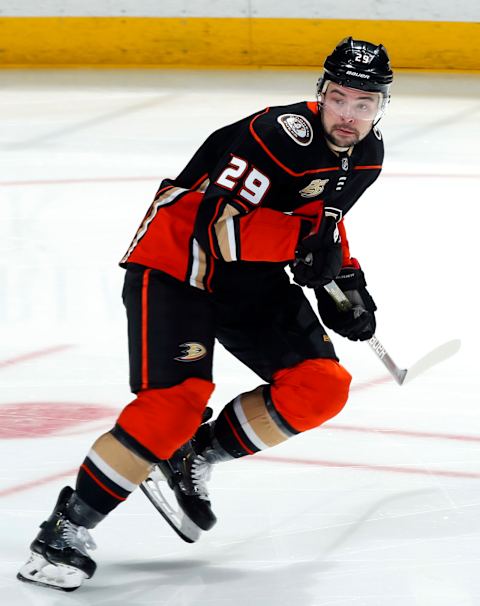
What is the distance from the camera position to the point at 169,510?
2277 mm

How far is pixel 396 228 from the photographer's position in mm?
4254

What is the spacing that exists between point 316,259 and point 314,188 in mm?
163

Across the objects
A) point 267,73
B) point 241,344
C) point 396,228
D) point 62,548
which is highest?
point 241,344

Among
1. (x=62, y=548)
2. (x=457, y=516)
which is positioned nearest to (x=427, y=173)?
(x=457, y=516)

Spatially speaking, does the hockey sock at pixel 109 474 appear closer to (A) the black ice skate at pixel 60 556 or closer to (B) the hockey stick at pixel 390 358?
(A) the black ice skate at pixel 60 556

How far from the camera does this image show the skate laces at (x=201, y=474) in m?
2.31

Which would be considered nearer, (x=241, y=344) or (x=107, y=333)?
(x=241, y=344)

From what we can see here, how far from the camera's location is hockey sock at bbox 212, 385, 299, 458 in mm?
2223

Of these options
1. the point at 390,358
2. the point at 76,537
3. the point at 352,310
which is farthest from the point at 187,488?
the point at 390,358

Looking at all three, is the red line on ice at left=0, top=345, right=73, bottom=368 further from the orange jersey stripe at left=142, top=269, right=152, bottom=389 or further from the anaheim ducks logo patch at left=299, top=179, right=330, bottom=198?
the anaheim ducks logo patch at left=299, top=179, right=330, bottom=198

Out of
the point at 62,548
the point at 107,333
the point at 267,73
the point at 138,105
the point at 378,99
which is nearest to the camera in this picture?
the point at 62,548

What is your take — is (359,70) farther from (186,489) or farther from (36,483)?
(36,483)

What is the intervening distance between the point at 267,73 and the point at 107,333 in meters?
3.44

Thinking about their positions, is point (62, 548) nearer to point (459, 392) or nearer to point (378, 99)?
point (378, 99)
